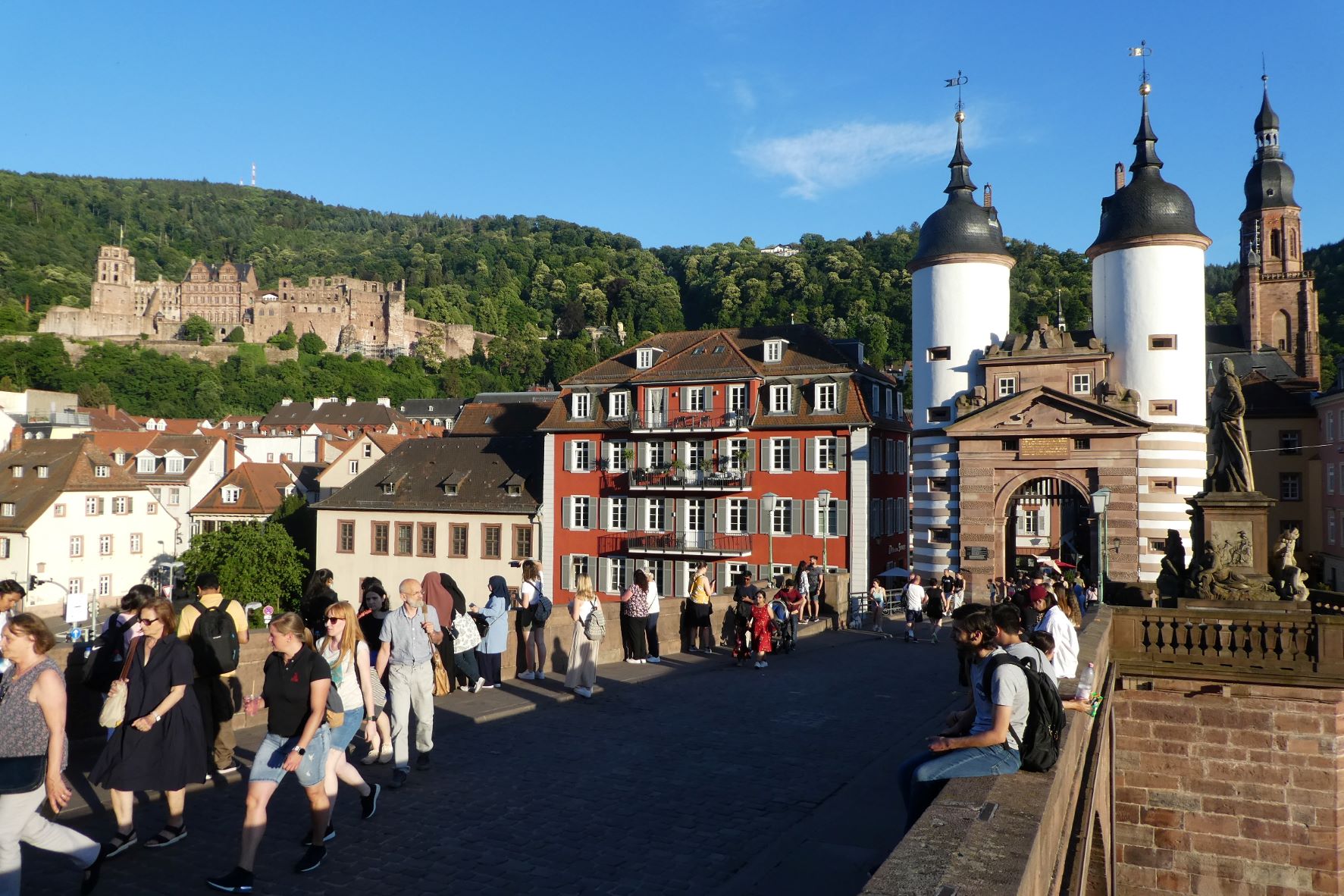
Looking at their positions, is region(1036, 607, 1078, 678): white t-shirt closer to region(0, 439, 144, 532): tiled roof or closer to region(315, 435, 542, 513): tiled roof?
region(315, 435, 542, 513): tiled roof

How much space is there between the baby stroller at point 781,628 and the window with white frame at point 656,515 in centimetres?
2311

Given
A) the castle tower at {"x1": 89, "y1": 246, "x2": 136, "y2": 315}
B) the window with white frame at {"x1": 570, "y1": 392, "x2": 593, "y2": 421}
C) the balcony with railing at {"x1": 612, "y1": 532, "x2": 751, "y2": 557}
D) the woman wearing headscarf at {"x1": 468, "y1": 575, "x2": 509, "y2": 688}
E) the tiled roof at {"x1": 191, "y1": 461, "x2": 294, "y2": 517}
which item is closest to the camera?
the woman wearing headscarf at {"x1": 468, "y1": 575, "x2": 509, "y2": 688}

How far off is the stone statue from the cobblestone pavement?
358 inches

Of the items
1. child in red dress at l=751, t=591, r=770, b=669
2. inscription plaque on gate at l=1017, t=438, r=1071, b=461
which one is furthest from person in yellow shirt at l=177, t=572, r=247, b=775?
inscription plaque on gate at l=1017, t=438, r=1071, b=461

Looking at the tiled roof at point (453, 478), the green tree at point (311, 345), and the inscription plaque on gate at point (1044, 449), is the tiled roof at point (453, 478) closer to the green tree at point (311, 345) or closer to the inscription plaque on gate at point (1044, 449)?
the inscription plaque on gate at point (1044, 449)

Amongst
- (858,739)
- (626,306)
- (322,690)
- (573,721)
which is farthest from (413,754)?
(626,306)

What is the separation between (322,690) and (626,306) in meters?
144

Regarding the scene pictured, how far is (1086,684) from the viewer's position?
9.51 metres

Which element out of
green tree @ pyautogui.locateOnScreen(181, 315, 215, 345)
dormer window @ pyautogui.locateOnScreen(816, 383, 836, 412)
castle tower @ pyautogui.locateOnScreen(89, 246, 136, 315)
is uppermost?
castle tower @ pyautogui.locateOnScreen(89, 246, 136, 315)

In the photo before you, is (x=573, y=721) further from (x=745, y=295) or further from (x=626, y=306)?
(x=626, y=306)

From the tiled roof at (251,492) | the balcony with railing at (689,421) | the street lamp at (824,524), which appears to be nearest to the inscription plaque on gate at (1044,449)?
the street lamp at (824,524)

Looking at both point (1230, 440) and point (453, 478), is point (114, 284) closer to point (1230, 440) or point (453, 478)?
point (453, 478)

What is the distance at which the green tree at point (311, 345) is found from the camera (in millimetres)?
160750

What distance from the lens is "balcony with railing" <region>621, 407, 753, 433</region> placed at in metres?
40.4
